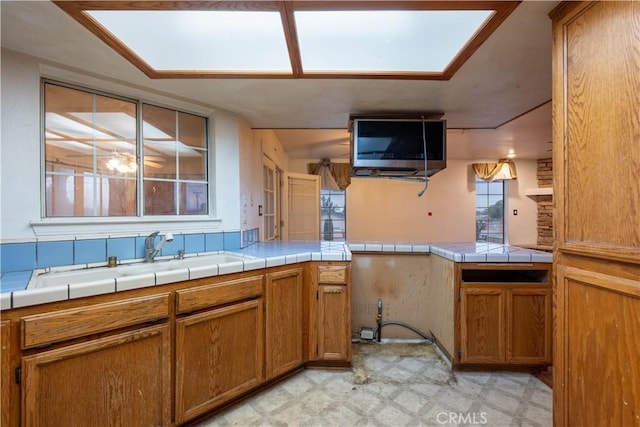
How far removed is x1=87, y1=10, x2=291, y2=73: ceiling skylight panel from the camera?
1207 millimetres

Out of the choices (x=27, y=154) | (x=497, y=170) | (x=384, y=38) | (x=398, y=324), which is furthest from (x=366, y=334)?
(x=497, y=170)

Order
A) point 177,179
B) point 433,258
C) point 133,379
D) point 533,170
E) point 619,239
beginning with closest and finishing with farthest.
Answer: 1. point 619,239
2. point 133,379
3. point 177,179
4. point 433,258
5. point 533,170

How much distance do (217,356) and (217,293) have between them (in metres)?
0.35

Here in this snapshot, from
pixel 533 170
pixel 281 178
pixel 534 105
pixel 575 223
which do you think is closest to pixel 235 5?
pixel 575 223

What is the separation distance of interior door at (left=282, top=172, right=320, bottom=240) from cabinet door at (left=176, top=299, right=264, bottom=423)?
2.71m

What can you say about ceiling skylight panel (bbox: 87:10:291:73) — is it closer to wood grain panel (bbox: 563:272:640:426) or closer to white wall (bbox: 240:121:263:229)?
white wall (bbox: 240:121:263:229)

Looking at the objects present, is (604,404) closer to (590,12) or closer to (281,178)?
(590,12)

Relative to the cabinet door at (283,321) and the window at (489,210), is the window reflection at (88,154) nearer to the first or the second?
the cabinet door at (283,321)

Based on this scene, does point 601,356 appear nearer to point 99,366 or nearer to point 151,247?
point 99,366

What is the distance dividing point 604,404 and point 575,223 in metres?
0.63

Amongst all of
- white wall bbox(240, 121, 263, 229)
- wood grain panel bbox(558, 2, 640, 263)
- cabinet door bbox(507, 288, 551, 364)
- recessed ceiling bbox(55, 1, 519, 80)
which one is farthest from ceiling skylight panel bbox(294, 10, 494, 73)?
cabinet door bbox(507, 288, 551, 364)

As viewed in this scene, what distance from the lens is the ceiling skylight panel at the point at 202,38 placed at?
1207 mm

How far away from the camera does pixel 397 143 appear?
7.58 feet

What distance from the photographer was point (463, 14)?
1190 mm
